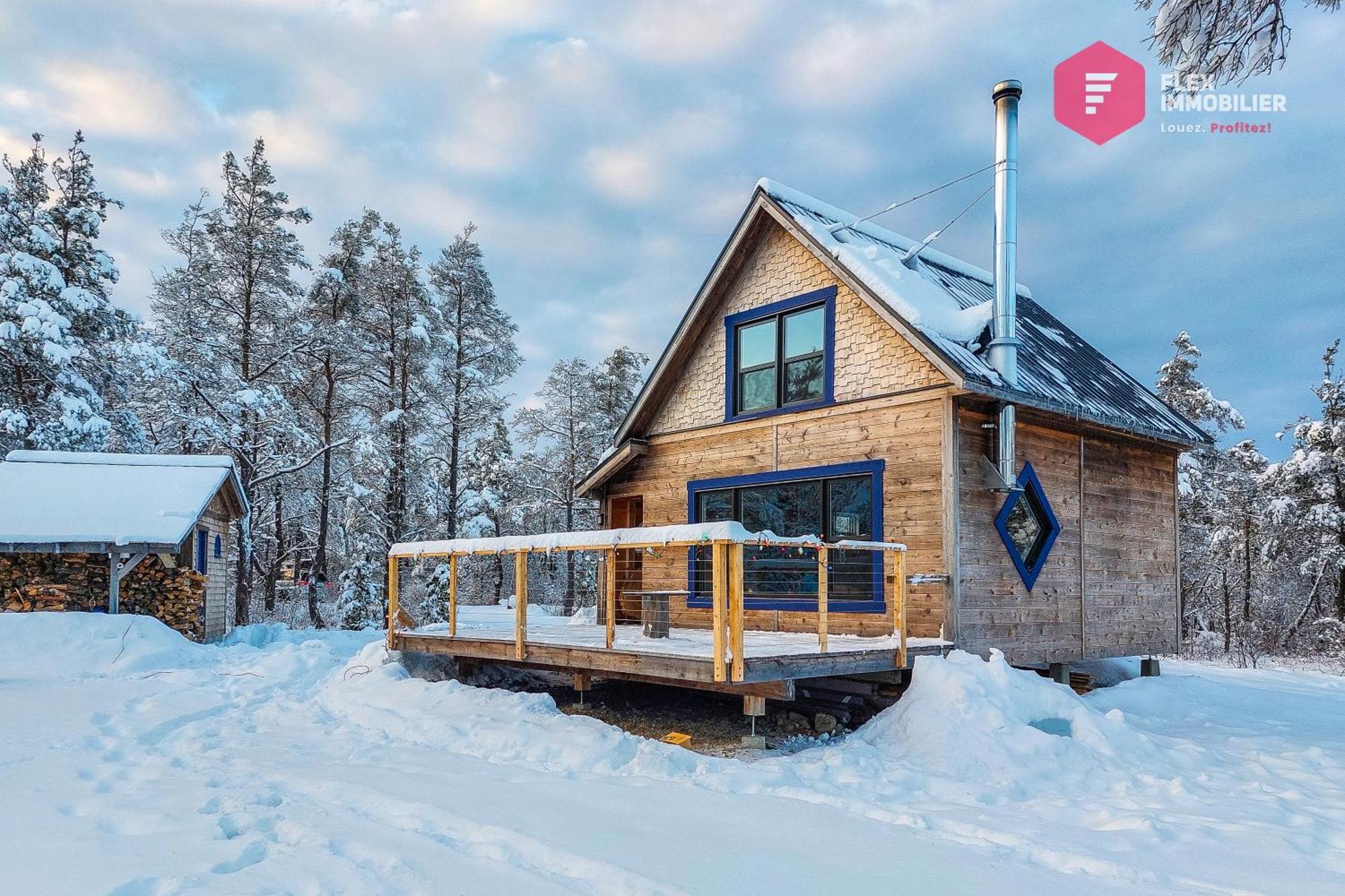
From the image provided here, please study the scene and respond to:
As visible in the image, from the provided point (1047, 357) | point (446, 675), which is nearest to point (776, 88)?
point (1047, 357)

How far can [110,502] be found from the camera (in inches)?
589

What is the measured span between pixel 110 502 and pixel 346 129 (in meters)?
8.13

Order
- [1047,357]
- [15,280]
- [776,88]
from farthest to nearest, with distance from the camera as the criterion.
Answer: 1. [15,280]
2. [776,88]
3. [1047,357]

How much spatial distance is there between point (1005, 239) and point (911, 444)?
283cm

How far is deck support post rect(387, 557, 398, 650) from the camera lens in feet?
34.0

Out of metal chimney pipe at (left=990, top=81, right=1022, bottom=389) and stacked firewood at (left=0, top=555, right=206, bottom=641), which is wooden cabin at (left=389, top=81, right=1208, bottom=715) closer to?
metal chimney pipe at (left=990, top=81, right=1022, bottom=389)

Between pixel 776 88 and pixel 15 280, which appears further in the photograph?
pixel 15 280

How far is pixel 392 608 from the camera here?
10469 mm

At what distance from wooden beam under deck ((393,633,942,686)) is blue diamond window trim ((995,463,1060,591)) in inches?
76.8

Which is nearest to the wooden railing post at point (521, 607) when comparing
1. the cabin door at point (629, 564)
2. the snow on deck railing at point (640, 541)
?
the snow on deck railing at point (640, 541)

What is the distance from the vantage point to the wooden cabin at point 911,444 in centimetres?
925

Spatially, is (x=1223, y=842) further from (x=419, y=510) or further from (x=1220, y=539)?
(x=419, y=510)

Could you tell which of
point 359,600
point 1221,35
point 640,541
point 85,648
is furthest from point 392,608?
point 359,600

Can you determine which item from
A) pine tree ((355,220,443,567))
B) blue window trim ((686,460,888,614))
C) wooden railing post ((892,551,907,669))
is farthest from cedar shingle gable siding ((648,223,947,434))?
pine tree ((355,220,443,567))
